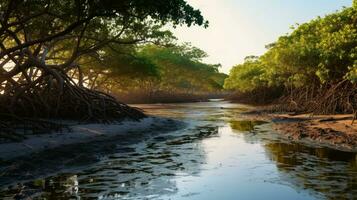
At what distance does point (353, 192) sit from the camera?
26.0ft

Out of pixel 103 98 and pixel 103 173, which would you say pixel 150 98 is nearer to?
pixel 103 98

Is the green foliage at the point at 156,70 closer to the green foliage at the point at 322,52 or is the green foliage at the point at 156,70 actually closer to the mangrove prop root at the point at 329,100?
the green foliage at the point at 322,52

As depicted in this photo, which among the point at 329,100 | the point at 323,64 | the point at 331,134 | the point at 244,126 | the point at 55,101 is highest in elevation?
the point at 323,64

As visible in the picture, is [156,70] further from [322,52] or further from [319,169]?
[319,169]

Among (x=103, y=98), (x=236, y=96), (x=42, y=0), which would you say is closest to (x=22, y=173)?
(x=42, y=0)

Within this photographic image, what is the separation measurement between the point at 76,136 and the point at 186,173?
19.2 ft

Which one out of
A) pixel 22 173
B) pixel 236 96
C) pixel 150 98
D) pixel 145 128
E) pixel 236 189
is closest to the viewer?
pixel 236 189

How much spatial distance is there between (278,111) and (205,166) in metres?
22.6

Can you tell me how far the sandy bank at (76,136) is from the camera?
1129cm

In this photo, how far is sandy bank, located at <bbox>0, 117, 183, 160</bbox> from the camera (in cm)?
1129

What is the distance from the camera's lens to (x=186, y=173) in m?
9.95

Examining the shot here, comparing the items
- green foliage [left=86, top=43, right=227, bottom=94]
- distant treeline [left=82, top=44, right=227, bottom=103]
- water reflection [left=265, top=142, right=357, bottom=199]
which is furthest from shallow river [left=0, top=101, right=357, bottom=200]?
green foliage [left=86, top=43, right=227, bottom=94]

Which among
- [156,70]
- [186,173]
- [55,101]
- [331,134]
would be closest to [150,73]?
[156,70]

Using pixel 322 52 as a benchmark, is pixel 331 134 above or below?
below
